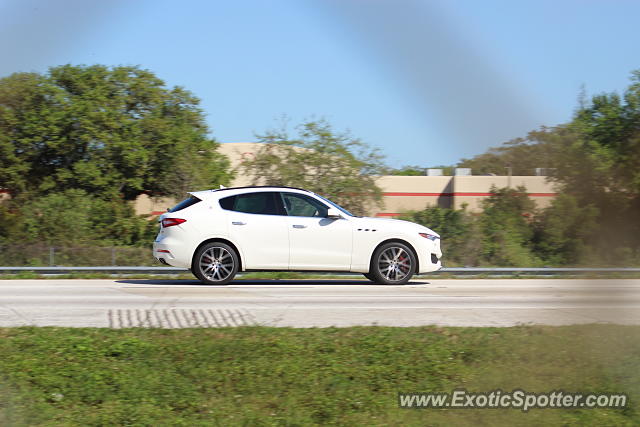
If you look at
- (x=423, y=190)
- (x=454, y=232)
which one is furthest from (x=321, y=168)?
(x=423, y=190)

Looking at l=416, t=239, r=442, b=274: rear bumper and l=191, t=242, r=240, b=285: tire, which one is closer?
l=191, t=242, r=240, b=285: tire

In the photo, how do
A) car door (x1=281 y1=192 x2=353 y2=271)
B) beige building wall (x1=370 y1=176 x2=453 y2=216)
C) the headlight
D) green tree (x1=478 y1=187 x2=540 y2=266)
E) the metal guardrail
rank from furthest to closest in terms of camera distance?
beige building wall (x1=370 y1=176 x2=453 y2=216) < green tree (x1=478 y1=187 x2=540 y2=266) < the metal guardrail < the headlight < car door (x1=281 y1=192 x2=353 y2=271)

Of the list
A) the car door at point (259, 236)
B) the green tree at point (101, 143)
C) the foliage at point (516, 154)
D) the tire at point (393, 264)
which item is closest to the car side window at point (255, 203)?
the car door at point (259, 236)

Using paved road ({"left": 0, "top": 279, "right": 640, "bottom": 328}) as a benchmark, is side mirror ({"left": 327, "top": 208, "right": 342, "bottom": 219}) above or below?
above

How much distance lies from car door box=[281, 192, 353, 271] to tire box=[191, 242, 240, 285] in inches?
40.3

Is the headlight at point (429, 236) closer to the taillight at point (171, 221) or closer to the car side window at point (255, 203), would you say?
the car side window at point (255, 203)

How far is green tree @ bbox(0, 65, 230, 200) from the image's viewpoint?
30406 millimetres

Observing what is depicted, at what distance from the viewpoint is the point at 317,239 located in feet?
44.5

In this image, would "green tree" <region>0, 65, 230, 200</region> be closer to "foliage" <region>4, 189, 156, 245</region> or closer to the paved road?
"foliage" <region>4, 189, 156, 245</region>

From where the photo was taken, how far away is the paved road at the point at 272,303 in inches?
352

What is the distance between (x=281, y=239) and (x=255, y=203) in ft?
2.72

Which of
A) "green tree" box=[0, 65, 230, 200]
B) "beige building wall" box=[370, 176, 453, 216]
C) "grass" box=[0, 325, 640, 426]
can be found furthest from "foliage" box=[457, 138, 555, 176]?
"beige building wall" box=[370, 176, 453, 216]

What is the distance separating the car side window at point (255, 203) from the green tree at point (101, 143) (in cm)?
1685

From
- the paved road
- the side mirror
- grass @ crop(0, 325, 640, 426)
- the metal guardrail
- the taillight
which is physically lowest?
grass @ crop(0, 325, 640, 426)
